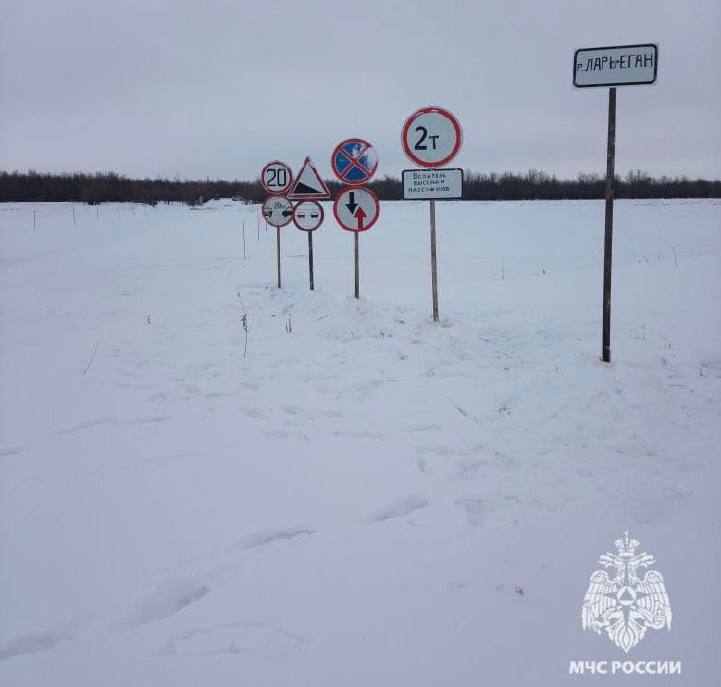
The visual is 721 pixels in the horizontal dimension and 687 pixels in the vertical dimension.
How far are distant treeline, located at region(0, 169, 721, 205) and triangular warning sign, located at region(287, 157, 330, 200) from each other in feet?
85.5

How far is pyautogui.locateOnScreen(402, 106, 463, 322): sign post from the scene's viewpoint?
673cm

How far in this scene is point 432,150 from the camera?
686cm

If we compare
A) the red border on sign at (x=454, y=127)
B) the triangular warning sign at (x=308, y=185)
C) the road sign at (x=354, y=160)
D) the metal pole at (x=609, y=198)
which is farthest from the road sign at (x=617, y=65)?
the triangular warning sign at (x=308, y=185)

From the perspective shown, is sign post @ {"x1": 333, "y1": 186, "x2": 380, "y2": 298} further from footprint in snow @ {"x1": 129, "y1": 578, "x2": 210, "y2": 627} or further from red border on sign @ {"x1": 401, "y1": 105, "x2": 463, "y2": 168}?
footprint in snow @ {"x1": 129, "y1": 578, "x2": 210, "y2": 627}

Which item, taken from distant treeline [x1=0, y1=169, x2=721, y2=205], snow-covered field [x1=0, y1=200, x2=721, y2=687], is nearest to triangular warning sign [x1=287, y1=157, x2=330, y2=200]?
snow-covered field [x1=0, y1=200, x2=721, y2=687]

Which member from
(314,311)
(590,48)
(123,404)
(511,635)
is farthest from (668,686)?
(314,311)

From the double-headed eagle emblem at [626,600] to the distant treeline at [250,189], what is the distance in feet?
109

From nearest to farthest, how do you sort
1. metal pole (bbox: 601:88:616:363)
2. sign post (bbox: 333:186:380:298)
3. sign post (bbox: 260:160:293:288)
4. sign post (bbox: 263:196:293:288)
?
metal pole (bbox: 601:88:616:363) → sign post (bbox: 333:186:380:298) → sign post (bbox: 260:160:293:288) → sign post (bbox: 263:196:293:288)

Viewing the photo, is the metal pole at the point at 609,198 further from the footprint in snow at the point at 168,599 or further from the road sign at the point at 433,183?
the footprint in snow at the point at 168,599

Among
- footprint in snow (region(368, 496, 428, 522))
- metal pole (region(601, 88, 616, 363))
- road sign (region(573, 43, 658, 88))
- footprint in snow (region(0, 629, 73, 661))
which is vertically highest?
road sign (region(573, 43, 658, 88))

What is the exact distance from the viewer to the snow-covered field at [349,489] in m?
2.47

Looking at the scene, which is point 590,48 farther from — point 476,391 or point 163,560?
point 163,560

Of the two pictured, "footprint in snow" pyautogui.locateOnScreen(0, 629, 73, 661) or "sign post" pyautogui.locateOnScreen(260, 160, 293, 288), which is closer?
"footprint in snow" pyautogui.locateOnScreen(0, 629, 73, 661)

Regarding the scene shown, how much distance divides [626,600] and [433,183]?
5349mm
